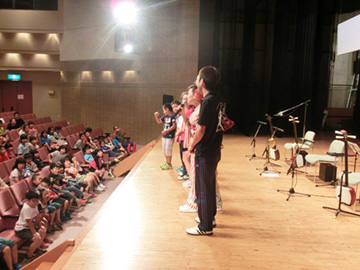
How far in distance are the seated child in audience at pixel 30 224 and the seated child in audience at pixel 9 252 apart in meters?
0.35

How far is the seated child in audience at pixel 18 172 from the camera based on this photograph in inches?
216

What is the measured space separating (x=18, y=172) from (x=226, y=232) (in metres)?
3.80

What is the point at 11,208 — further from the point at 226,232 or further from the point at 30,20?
the point at 30,20

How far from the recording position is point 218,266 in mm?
2701

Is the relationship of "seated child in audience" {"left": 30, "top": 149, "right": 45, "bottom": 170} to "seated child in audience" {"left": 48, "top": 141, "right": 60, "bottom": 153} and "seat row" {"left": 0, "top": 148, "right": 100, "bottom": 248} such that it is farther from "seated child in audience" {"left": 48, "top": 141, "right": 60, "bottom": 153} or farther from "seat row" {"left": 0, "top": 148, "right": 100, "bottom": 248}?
"seat row" {"left": 0, "top": 148, "right": 100, "bottom": 248}

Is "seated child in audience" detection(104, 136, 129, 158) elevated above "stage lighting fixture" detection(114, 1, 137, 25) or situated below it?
below

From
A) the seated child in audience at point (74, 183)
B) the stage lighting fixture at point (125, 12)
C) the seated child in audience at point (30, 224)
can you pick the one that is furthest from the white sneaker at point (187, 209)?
the stage lighting fixture at point (125, 12)

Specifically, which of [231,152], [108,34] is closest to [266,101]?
[231,152]

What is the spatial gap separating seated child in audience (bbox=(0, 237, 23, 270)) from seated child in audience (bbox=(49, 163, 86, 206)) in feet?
5.96

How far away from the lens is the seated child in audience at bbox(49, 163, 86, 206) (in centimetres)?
564

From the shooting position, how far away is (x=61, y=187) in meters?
5.88

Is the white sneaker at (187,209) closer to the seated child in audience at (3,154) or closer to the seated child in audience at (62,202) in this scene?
the seated child in audience at (62,202)

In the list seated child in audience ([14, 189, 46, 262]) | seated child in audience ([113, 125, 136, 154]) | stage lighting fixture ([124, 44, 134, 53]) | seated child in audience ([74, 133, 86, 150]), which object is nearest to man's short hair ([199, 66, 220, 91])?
seated child in audience ([14, 189, 46, 262])

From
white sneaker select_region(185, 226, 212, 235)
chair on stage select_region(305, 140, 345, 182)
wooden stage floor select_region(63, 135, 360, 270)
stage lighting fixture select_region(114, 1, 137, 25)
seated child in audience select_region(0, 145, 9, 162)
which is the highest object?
stage lighting fixture select_region(114, 1, 137, 25)
